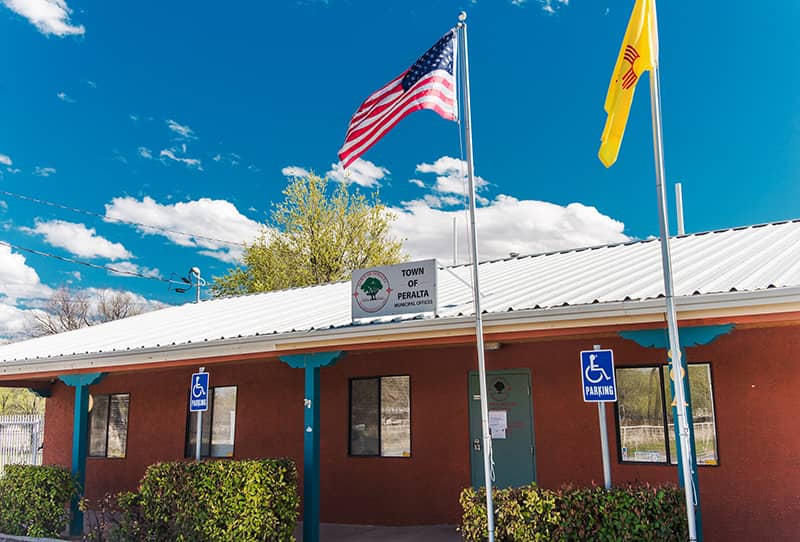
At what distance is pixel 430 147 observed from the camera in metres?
42.2

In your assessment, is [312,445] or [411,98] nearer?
[411,98]

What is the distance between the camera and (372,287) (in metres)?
8.71

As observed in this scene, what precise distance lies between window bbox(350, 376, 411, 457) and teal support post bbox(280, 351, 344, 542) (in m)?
2.33

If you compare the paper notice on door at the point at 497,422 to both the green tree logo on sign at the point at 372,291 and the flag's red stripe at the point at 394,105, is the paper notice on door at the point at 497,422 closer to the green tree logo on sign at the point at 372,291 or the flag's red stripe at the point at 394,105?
the green tree logo on sign at the point at 372,291

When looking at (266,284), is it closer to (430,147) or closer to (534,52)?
(430,147)

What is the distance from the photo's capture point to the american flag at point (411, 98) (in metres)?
7.17

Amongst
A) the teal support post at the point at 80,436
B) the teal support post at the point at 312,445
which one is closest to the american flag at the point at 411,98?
the teal support post at the point at 312,445

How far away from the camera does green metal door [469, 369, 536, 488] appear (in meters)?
9.95

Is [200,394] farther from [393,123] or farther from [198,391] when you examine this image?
[393,123]

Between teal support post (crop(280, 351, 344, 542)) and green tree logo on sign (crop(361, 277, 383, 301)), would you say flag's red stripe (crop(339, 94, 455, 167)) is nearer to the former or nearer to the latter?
green tree logo on sign (crop(361, 277, 383, 301))

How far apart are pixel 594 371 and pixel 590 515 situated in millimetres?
1295

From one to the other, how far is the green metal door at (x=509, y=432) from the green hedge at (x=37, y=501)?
6067 millimetres

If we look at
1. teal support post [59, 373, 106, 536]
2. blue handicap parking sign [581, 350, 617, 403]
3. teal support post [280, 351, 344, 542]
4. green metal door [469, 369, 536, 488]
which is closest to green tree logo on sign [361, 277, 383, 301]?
teal support post [280, 351, 344, 542]

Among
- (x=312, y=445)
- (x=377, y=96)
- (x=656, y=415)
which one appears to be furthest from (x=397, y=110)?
(x=656, y=415)
